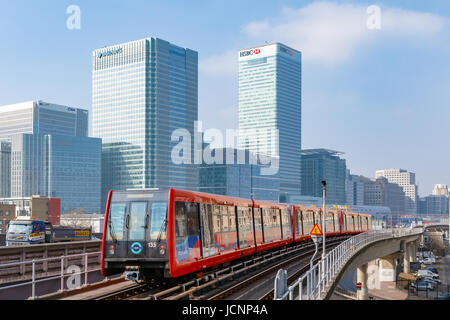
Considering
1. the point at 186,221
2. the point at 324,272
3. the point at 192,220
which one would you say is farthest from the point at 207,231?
the point at 324,272

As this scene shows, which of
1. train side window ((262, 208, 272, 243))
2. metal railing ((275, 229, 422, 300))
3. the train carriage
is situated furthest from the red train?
train side window ((262, 208, 272, 243))

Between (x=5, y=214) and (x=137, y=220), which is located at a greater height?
(x=137, y=220)

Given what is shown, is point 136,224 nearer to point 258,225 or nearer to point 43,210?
point 258,225

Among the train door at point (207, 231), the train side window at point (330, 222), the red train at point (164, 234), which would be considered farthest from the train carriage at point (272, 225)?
the train side window at point (330, 222)

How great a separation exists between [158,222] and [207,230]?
13.1ft

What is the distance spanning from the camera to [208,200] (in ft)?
74.7

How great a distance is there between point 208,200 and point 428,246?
147 meters

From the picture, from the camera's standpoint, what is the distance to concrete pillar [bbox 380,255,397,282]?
9038cm

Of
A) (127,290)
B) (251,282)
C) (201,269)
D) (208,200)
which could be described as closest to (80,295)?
(127,290)

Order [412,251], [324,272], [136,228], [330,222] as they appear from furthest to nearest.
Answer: [412,251] → [330,222] → [324,272] → [136,228]

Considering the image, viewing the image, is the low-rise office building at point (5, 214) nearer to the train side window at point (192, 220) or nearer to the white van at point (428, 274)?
the white van at point (428, 274)

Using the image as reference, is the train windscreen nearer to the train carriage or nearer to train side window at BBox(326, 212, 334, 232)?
the train carriage

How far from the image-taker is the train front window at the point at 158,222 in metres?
18.5

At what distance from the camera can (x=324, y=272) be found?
848 inches
